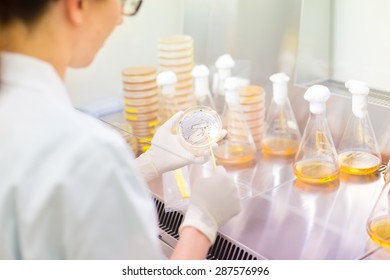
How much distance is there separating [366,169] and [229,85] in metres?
0.47

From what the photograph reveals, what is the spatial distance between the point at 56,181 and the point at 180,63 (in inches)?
49.4

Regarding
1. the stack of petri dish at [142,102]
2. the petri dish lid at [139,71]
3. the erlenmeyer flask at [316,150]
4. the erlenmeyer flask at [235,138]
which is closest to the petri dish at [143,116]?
the stack of petri dish at [142,102]

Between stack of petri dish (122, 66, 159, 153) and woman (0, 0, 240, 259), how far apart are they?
959mm

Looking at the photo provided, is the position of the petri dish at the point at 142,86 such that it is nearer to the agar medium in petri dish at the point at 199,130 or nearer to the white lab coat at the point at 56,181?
the agar medium in petri dish at the point at 199,130

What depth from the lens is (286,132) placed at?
1.63 meters

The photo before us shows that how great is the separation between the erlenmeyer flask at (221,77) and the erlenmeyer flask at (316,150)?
1.13 feet

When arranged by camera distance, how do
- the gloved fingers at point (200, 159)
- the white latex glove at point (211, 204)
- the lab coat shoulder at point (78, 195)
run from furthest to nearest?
the gloved fingers at point (200, 159) < the white latex glove at point (211, 204) < the lab coat shoulder at point (78, 195)

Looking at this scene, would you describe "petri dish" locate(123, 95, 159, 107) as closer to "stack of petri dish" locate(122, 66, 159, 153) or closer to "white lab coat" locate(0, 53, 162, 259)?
"stack of petri dish" locate(122, 66, 159, 153)

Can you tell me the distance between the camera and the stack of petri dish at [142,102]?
5.78 feet

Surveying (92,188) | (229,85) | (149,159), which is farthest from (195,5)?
(92,188)

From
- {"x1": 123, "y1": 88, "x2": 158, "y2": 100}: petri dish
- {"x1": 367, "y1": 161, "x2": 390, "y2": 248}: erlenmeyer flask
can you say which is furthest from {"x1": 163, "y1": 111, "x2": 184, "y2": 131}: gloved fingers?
{"x1": 367, "y1": 161, "x2": 390, "y2": 248}: erlenmeyer flask

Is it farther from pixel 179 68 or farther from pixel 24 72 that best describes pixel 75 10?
pixel 179 68
